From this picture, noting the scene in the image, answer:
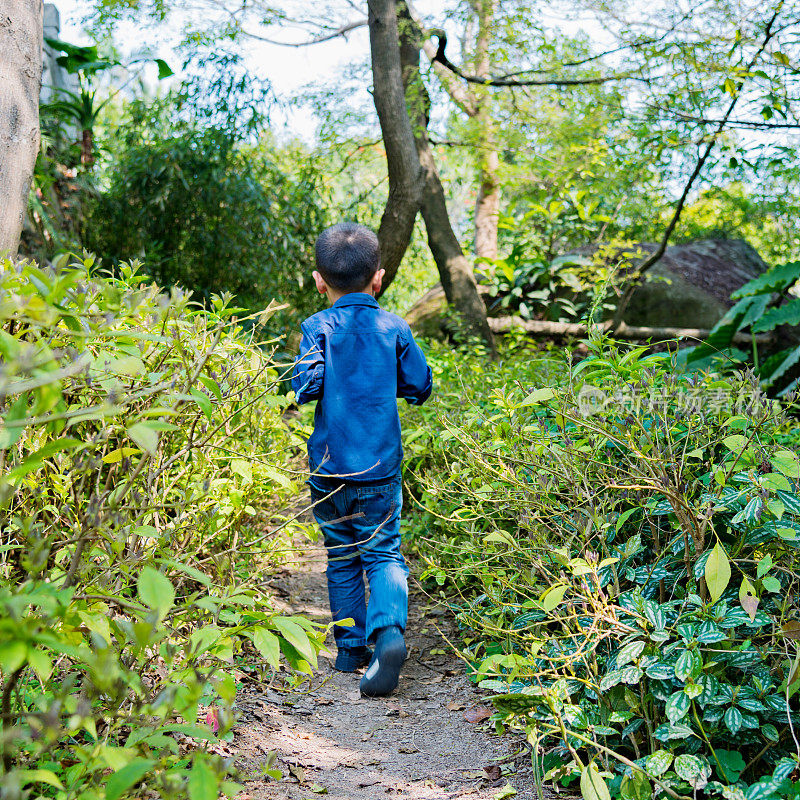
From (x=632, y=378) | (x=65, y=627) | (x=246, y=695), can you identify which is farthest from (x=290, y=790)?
(x=632, y=378)

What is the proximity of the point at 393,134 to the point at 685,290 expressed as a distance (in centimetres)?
462

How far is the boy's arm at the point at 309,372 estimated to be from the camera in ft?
9.16

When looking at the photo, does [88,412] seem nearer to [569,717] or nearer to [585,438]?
[569,717]

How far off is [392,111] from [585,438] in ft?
14.5

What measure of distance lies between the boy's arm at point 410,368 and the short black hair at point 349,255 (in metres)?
0.32

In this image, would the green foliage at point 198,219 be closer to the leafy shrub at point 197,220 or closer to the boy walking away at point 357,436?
the leafy shrub at point 197,220

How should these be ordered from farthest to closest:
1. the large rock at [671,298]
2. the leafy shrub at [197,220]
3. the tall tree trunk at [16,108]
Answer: the large rock at [671,298], the leafy shrub at [197,220], the tall tree trunk at [16,108]

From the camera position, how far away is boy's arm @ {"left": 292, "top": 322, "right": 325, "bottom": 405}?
2.79 meters

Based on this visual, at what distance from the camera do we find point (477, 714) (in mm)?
2375

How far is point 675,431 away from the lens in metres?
2.21

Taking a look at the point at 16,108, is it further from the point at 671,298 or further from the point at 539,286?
the point at 671,298

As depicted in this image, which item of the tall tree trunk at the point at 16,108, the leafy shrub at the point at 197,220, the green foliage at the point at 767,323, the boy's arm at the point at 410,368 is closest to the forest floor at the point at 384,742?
the boy's arm at the point at 410,368

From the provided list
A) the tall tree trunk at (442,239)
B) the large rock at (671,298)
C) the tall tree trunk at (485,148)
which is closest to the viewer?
the tall tree trunk at (442,239)

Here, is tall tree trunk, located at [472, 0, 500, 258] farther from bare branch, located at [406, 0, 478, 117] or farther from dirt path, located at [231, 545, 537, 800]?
dirt path, located at [231, 545, 537, 800]
